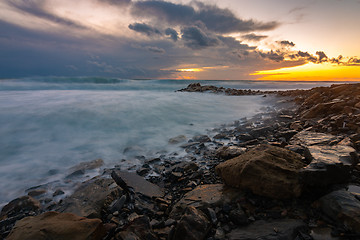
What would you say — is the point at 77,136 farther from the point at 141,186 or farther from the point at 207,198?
the point at 207,198

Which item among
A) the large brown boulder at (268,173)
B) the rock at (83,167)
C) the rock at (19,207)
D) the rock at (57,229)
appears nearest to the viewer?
the rock at (57,229)

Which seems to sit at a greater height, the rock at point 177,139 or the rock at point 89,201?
the rock at point 89,201

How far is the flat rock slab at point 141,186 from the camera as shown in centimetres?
273

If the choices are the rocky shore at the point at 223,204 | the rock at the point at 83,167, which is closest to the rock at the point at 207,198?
the rocky shore at the point at 223,204

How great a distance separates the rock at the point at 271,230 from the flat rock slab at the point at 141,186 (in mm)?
1257

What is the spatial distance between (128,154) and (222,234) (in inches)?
127

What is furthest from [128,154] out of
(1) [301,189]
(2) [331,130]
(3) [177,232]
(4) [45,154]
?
(2) [331,130]

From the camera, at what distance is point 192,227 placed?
1.82 meters

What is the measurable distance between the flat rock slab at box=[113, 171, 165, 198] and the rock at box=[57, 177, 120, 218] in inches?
8.4

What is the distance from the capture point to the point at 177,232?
1.81 metres

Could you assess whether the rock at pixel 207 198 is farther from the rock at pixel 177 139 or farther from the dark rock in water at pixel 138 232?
the rock at pixel 177 139

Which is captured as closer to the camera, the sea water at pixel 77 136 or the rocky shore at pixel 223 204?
the rocky shore at pixel 223 204

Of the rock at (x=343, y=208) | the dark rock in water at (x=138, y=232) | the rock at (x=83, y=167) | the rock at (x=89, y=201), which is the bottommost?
the rock at (x=83, y=167)

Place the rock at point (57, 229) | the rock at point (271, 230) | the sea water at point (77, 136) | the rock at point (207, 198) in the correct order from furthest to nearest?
the sea water at point (77, 136) < the rock at point (207, 198) < the rock at point (271, 230) < the rock at point (57, 229)
